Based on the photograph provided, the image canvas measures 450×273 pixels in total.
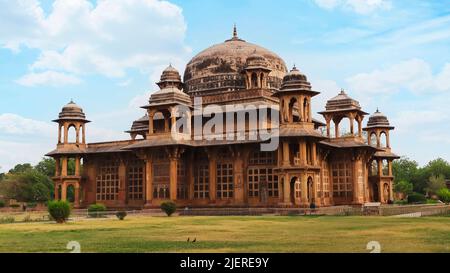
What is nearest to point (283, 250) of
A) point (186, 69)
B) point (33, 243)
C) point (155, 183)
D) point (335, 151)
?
point (33, 243)

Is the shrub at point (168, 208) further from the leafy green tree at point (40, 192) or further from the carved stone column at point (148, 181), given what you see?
the leafy green tree at point (40, 192)

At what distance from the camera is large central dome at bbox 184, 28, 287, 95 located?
4434 cm

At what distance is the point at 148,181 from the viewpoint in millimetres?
39031

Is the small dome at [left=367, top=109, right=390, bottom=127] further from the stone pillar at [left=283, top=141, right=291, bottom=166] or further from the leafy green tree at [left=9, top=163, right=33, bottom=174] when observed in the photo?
the leafy green tree at [left=9, top=163, right=33, bottom=174]

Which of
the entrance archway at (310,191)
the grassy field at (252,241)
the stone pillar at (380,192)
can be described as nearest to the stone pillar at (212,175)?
the entrance archway at (310,191)

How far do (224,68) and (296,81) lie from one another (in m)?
10.2

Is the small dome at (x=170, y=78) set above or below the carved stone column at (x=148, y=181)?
above

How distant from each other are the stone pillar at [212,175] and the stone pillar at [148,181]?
431 cm

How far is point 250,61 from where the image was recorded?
42.4 m

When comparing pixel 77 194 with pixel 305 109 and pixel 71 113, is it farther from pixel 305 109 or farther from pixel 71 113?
pixel 305 109

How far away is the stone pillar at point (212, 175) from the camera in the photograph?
3862 centimetres

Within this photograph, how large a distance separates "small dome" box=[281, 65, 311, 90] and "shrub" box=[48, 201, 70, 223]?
1683 cm

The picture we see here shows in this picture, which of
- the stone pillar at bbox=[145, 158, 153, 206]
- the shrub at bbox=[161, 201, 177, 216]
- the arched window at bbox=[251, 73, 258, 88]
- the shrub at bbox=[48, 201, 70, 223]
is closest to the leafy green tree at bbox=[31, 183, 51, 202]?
the stone pillar at bbox=[145, 158, 153, 206]
